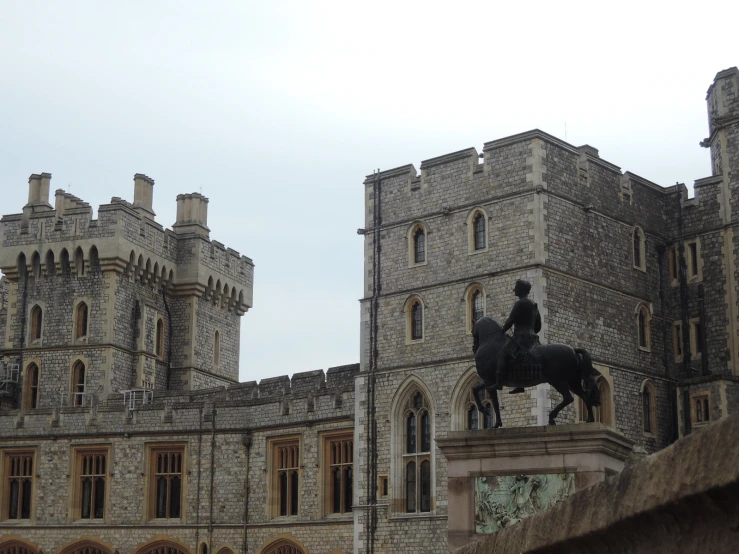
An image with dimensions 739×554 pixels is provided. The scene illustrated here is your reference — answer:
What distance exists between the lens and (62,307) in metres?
40.6

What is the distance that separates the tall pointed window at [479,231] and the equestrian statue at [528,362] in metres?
13.0

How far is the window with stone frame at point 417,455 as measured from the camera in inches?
1119

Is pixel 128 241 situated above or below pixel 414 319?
above

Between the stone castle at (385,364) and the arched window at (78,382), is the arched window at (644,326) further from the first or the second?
the arched window at (78,382)

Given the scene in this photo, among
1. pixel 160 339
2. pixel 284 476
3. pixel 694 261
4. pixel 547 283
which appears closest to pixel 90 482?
pixel 284 476

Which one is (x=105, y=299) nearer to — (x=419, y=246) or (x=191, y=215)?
(x=191, y=215)

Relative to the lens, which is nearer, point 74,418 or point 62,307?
point 74,418

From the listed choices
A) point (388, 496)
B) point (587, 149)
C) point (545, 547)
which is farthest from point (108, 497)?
point (545, 547)

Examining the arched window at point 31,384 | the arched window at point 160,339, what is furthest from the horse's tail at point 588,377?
the arched window at point 31,384

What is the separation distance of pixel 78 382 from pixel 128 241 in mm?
5058

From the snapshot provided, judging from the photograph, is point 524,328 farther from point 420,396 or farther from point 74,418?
point 74,418

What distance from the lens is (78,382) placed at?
130 ft

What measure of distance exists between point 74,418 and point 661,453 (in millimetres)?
34293

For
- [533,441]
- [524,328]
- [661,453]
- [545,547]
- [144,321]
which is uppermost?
[144,321]
